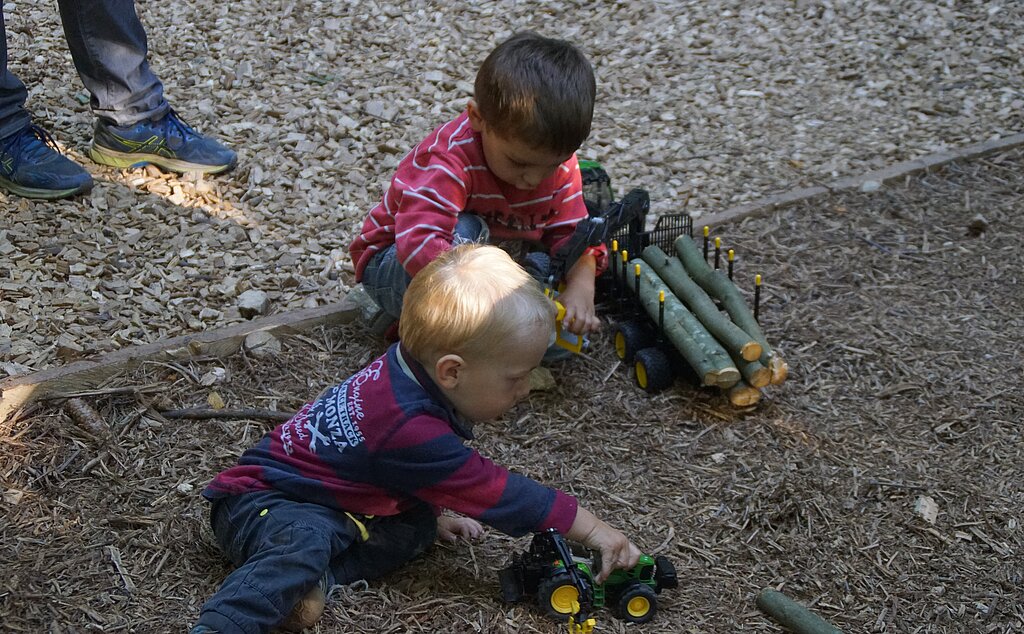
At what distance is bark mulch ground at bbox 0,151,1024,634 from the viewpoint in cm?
264

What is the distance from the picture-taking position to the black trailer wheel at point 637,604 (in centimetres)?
255

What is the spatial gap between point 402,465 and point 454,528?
51 centimetres

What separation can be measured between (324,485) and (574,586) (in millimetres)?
668

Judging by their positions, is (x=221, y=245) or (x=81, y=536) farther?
(x=221, y=245)

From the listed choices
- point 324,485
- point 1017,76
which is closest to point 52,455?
point 324,485

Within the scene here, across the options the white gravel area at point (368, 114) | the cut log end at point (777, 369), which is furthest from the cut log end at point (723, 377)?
the white gravel area at point (368, 114)

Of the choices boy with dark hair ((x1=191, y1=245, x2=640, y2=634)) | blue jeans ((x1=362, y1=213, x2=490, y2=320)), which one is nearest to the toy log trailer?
blue jeans ((x1=362, y1=213, x2=490, y2=320))

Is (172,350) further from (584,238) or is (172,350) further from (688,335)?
(688,335)

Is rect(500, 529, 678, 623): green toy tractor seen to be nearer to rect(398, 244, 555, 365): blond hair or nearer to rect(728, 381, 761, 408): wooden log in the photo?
rect(398, 244, 555, 365): blond hair

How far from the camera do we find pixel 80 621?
2.55m

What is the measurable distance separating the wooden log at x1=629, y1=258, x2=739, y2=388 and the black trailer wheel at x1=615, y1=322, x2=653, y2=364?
76 millimetres

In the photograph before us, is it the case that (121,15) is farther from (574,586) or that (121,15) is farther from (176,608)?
(574,586)

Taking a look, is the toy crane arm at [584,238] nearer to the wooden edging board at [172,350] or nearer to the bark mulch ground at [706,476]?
the bark mulch ground at [706,476]

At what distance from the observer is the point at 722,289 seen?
12.2 feet
